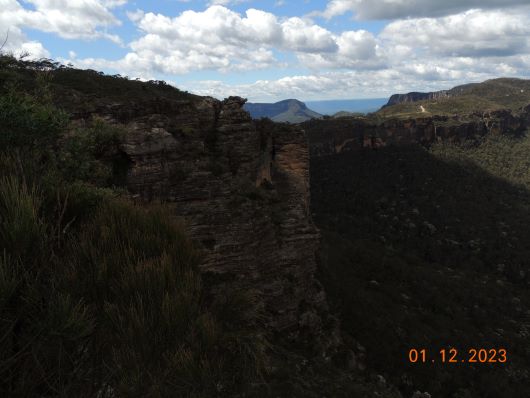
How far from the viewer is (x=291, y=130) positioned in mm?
33875

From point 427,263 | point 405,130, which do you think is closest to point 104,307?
point 427,263

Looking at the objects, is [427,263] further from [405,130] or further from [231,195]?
[405,130]

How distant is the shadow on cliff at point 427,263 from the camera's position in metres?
28.0

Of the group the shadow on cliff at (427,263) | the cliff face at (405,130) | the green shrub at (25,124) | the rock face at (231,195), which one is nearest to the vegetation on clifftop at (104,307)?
the green shrub at (25,124)

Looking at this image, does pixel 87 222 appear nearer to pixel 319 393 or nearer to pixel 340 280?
pixel 319 393

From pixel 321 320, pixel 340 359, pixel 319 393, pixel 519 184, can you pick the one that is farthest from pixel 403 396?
pixel 519 184

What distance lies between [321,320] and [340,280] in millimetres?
9638

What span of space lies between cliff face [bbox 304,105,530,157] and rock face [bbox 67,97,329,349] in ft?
242

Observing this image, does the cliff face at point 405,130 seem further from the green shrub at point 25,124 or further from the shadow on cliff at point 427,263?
the green shrub at point 25,124

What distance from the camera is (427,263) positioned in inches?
2121

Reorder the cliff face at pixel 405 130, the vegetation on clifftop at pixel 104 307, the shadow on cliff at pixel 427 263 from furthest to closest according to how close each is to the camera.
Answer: the cliff face at pixel 405 130 → the shadow on cliff at pixel 427 263 → the vegetation on clifftop at pixel 104 307

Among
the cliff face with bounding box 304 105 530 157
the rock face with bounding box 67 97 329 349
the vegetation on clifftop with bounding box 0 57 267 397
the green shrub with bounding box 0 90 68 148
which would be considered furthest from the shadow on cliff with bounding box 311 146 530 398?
the green shrub with bounding box 0 90 68 148

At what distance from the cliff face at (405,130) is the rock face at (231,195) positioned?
7375 cm

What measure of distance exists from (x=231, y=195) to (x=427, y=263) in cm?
4024
